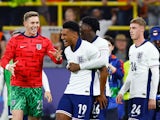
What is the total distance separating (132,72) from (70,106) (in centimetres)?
142

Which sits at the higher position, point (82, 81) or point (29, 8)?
point (29, 8)

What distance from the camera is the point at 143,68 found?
15.4 meters

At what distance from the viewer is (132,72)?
15586mm

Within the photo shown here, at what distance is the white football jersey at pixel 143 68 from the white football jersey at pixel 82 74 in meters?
0.89

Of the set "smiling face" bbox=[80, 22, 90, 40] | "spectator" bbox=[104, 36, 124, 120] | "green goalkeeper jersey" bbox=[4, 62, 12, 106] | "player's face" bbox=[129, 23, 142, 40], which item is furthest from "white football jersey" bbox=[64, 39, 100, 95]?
"spectator" bbox=[104, 36, 124, 120]

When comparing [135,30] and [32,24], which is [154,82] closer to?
Result: [135,30]

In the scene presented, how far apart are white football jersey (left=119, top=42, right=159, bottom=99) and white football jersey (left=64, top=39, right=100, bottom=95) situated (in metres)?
0.89

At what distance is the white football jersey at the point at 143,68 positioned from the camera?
1520 centimetres

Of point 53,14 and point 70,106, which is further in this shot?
point 53,14

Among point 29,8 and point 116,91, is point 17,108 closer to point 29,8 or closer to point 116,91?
point 116,91

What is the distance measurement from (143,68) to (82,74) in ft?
3.74

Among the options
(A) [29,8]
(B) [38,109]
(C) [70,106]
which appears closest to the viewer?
(C) [70,106]

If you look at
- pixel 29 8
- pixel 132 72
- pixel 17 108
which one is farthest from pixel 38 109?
pixel 29 8

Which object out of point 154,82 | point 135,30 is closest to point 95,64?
point 154,82
